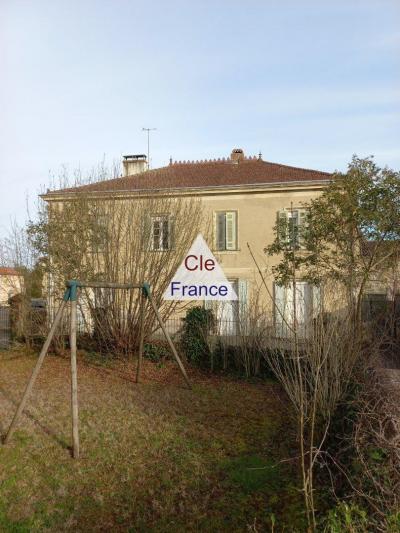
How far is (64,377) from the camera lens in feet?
31.7

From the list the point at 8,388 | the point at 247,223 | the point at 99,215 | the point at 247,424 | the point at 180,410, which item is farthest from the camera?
the point at 247,223

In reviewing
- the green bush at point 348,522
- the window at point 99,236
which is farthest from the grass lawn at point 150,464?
the window at point 99,236

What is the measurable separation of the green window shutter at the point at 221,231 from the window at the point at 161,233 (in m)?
8.36

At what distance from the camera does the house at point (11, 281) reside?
12219 mm

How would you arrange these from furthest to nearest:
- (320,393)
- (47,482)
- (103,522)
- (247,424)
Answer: (247,424), (320,393), (47,482), (103,522)

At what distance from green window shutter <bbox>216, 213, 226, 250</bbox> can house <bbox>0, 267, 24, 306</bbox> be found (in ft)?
30.4

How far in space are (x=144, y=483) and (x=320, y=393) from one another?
226 centimetres

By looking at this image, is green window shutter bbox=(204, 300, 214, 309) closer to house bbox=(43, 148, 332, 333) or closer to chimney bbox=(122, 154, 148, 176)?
house bbox=(43, 148, 332, 333)

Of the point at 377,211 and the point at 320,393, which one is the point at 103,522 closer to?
the point at 320,393

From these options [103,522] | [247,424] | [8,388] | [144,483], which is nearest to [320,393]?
[247,424]

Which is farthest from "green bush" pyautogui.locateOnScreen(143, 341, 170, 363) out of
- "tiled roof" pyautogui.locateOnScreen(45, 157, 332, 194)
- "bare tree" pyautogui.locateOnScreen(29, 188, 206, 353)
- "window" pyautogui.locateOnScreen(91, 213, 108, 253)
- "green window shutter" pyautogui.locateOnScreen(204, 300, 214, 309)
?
"tiled roof" pyautogui.locateOnScreen(45, 157, 332, 194)

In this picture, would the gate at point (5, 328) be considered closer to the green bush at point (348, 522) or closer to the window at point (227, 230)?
the window at point (227, 230)

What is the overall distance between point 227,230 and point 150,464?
50.5ft

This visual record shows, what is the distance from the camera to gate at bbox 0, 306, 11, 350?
12977mm
